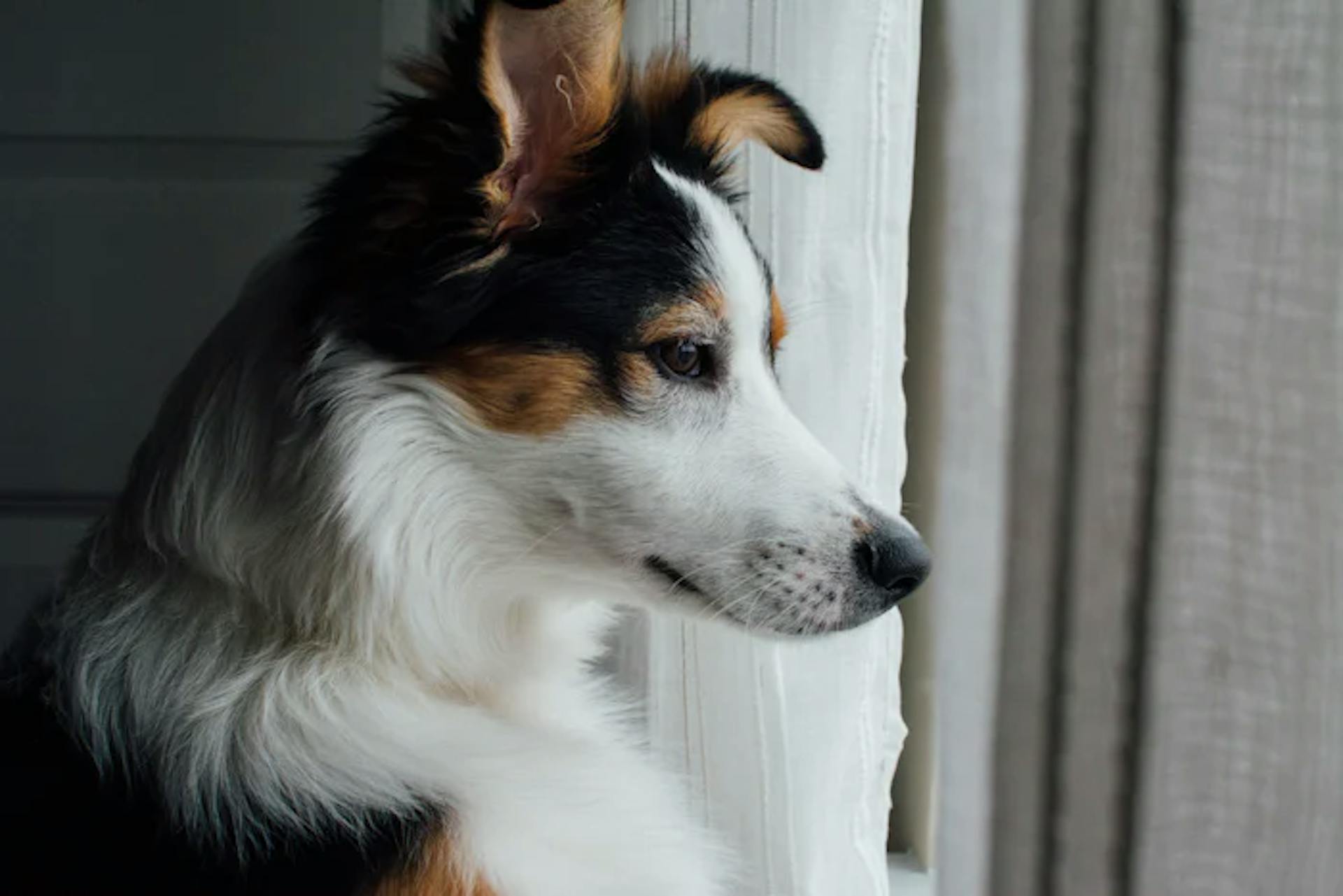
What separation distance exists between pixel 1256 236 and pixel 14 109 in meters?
2.01

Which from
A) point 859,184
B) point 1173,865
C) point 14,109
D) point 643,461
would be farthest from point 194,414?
point 14,109

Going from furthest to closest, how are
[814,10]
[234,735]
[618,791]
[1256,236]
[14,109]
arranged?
[14,109], [814,10], [618,791], [234,735], [1256,236]

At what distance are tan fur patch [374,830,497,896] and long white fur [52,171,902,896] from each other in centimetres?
2

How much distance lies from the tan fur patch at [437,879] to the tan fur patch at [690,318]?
1.42 feet

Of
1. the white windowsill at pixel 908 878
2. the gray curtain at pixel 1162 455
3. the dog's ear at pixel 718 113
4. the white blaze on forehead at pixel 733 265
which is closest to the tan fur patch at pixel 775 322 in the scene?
the white blaze on forehead at pixel 733 265

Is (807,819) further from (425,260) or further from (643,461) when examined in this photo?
(425,260)

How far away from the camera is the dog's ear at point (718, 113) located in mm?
1100

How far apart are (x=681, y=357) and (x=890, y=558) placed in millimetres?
243

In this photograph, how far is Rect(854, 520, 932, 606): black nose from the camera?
0.97 meters

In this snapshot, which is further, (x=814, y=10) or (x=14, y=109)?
(x=14, y=109)

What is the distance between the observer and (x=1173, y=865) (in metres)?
0.38

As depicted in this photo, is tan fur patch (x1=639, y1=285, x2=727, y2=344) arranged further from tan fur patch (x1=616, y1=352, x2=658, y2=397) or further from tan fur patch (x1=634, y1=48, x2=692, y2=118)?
tan fur patch (x1=634, y1=48, x2=692, y2=118)

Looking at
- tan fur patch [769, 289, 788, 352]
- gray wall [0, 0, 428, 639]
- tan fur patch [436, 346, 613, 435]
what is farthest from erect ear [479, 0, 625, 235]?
gray wall [0, 0, 428, 639]

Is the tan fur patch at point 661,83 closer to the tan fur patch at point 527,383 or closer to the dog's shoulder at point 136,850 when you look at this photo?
the tan fur patch at point 527,383
